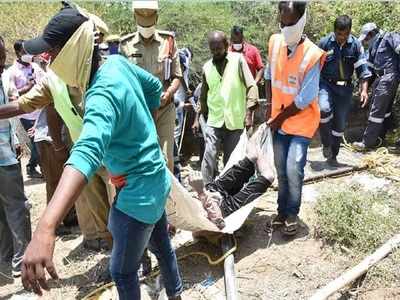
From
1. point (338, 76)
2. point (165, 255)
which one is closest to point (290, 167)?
point (165, 255)

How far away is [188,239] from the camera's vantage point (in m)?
4.23

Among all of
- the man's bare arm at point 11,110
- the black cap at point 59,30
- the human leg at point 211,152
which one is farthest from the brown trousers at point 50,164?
the black cap at point 59,30

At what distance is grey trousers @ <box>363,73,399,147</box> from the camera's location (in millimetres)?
6227

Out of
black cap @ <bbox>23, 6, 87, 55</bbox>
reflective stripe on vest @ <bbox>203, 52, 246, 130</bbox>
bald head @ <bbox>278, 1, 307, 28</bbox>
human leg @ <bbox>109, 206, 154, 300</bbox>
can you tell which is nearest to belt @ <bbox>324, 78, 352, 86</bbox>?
reflective stripe on vest @ <bbox>203, 52, 246, 130</bbox>

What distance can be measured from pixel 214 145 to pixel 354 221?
159cm

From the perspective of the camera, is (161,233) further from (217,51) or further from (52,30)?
(217,51)

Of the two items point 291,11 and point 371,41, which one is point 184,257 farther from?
point 371,41

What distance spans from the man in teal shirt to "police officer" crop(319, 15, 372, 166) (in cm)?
315

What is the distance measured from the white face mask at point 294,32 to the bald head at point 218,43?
100 centimetres

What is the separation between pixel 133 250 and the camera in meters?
2.63

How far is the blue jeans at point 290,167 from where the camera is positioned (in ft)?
12.7

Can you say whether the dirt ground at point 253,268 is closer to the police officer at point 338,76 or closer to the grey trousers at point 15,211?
the grey trousers at point 15,211

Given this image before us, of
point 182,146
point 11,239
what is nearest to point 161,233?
point 11,239

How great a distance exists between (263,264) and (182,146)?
3.23 m
